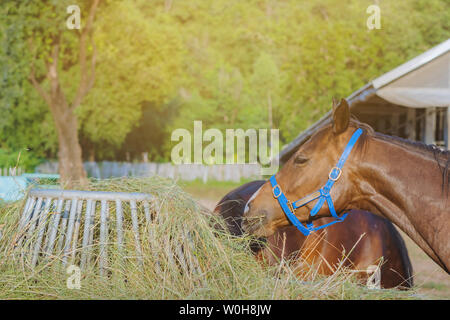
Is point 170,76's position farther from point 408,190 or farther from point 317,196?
point 408,190

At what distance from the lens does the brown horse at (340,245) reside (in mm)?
3771

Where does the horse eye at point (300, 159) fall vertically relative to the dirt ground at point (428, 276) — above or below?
above

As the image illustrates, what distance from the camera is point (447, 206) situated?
2.87 meters

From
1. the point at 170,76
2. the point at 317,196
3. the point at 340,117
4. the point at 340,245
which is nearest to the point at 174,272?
the point at 317,196

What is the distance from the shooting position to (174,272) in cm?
272

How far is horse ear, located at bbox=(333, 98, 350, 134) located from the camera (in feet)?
9.79

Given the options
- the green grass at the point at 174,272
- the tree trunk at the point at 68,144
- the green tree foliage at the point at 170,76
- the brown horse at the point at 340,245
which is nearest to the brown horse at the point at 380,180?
the green grass at the point at 174,272

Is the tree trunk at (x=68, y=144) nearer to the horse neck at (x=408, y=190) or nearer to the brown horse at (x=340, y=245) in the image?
the brown horse at (x=340, y=245)

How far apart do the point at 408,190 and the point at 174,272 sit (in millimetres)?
1481

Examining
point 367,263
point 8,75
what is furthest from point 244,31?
point 367,263

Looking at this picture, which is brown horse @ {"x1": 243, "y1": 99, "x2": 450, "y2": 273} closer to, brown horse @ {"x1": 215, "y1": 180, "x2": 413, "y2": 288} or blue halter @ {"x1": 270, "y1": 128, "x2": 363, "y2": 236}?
blue halter @ {"x1": 270, "y1": 128, "x2": 363, "y2": 236}

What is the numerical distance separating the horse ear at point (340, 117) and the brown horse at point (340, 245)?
104cm

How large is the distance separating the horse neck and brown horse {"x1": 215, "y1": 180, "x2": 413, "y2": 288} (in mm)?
721
